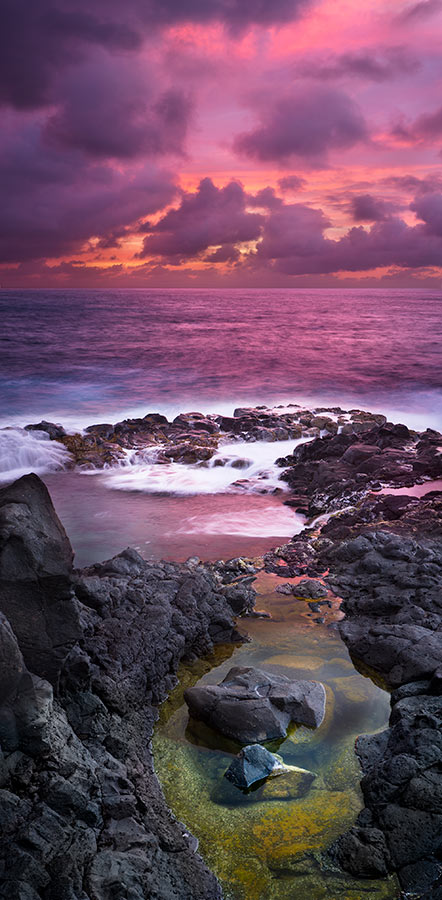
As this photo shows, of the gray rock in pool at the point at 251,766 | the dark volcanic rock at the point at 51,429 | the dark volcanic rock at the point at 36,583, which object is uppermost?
the dark volcanic rock at the point at 36,583

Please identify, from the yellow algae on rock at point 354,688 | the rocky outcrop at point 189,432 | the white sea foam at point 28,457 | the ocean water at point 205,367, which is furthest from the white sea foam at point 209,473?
the ocean water at point 205,367

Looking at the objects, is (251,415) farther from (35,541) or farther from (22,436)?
(35,541)

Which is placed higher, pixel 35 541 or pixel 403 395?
pixel 35 541

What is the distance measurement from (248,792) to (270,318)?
77648mm

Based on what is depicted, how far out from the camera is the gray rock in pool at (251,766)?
629 centimetres

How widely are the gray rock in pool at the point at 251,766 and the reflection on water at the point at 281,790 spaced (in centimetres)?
10

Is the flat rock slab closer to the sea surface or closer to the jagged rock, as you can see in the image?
the sea surface

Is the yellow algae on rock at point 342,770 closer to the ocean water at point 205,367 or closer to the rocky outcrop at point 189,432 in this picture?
the rocky outcrop at point 189,432

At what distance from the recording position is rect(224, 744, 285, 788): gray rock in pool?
20.6 feet

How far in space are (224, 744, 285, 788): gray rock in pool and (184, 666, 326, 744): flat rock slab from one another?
44 cm

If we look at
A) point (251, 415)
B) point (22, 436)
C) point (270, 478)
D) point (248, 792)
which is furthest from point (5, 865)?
point (251, 415)

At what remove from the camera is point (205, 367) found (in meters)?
45.3

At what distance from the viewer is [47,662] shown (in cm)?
550

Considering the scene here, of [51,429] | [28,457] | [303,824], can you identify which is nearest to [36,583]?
[303,824]
